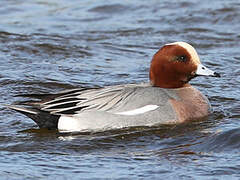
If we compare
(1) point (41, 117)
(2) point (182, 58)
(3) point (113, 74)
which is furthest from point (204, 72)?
(3) point (113, 74)

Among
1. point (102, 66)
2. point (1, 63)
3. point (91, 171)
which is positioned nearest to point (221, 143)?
point (91, 171)

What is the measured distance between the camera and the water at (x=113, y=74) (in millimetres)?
6328

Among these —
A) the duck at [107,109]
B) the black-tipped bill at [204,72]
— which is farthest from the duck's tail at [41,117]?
the black-tipped bill at [204,72]

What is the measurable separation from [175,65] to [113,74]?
7.60 ft

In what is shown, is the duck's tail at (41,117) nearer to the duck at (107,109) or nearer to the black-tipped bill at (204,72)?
the duck at (107,109)

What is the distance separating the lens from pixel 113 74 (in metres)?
10.2

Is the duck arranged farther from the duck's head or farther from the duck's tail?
the duck's head

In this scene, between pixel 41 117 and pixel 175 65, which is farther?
pixel 175 65

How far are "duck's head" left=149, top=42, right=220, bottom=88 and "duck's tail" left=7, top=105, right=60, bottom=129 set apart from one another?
1369mm

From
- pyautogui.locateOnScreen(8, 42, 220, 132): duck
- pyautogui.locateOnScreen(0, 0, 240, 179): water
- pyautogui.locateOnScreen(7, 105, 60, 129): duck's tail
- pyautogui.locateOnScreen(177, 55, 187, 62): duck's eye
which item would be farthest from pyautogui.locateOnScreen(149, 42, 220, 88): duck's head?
pyautogui.locateOnScreen(7, 105, 60, 129): duck's tail

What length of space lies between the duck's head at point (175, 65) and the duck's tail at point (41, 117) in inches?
53.9

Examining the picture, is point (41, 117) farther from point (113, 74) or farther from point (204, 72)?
point (113, 74)

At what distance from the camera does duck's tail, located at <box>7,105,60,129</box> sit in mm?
7547

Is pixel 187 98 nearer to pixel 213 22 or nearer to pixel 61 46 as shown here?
pixel 61 46
